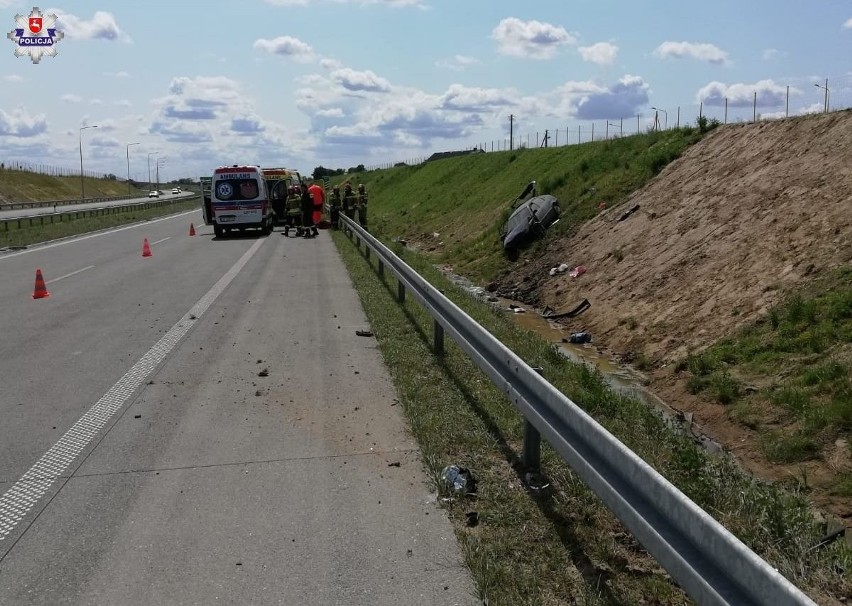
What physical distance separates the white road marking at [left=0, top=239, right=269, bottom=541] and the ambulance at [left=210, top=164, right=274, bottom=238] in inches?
724

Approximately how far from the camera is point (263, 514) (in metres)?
4.25

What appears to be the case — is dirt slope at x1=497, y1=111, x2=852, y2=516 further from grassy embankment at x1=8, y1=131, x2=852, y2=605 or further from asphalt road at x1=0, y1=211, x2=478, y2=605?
asphalt road at x1=0, y1=211, x2=478, y2=605

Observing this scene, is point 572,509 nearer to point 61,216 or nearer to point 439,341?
point 439,341

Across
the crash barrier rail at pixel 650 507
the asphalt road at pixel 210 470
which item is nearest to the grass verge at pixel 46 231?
the asphalt road at pixel 210 470

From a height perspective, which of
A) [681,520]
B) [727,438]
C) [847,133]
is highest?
[847,133]

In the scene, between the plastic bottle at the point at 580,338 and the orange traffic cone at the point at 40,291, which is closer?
the plastic bottle at the point at 580,338

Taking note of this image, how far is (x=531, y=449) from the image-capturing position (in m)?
4.78

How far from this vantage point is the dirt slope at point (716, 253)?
843 centimetres

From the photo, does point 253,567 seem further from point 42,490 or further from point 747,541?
point 747,541

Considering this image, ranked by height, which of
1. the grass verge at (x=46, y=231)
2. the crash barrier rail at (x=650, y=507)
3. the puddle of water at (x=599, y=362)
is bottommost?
the puddle of water at (x=599, y=362)

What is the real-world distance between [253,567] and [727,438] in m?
4.52

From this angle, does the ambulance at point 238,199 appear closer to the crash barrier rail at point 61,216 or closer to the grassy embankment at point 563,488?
the crash barrier rail at point 61,216

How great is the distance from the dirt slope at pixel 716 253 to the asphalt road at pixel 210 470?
306 cm

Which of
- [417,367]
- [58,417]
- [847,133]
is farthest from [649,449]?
[847,133]
